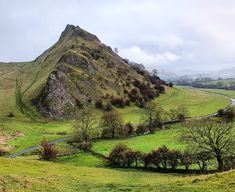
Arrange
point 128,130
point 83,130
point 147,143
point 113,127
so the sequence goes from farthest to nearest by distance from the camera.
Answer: point 128,130 < point 113,127 < point 83,130 < point 147,143

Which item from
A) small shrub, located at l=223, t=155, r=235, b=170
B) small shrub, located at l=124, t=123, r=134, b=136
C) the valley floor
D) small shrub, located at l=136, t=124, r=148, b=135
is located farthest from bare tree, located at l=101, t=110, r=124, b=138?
small shrub, located at l=223, t=155, r=235, b=170

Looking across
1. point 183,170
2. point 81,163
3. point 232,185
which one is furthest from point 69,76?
point 232,185

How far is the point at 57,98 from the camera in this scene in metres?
166

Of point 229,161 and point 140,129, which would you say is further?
point 140,129

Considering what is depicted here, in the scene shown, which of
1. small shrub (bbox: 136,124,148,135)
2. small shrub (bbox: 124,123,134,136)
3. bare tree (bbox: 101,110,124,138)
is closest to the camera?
bare tree (bbox: 101,110,124,138)

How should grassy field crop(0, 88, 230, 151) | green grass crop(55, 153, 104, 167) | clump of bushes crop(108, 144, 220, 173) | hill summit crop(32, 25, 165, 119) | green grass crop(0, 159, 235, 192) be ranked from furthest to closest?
hill summit crop(32, 25, 165, 119), grassy field crop(0, 88, 230, 151), green grass crop(55, 153, 104, 167), clump of bushes crop(108, 144, 220, 173), green grass crop(0, 159, 235, 192)

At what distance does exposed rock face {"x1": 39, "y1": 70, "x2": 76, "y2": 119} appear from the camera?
15800 centimetres

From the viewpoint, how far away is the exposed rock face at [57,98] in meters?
158

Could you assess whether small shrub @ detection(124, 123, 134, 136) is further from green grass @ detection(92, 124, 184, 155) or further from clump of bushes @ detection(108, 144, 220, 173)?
clump of bushes @ detection(108, 144, 220, 173)

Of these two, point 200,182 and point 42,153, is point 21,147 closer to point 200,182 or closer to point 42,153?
point 42,153

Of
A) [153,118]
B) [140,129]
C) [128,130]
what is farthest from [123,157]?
[153,118]

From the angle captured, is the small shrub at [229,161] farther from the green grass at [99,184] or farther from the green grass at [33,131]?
the green grass at [33,131]

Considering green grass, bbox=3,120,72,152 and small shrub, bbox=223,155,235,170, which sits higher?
green grass, bbox=3,120,72,152

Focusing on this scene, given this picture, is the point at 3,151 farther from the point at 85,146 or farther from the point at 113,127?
the point at 113,127
